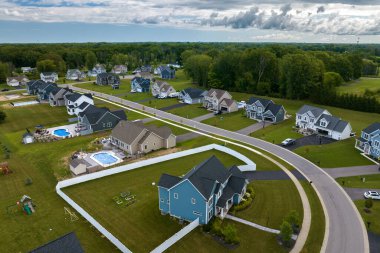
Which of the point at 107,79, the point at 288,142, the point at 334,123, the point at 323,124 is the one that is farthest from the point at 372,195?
the point at 107,79

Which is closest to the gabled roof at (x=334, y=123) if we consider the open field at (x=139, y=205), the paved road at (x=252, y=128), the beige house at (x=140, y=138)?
the paved road at (x=252, y=128)

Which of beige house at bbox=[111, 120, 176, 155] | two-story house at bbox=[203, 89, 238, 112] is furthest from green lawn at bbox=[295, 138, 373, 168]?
two-story house at bbox=[203, 89, 238, 112]

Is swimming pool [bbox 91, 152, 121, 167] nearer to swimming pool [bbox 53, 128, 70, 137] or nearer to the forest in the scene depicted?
swimming pool [bbox 53, 128, 70, 137]

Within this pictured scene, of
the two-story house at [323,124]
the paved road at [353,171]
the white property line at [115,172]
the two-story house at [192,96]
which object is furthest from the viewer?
the two-story house at [192,96]

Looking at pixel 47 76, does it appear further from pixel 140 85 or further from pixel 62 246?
pixel 62 246

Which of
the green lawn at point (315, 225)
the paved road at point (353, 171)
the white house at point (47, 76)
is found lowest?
the green lawn at point (315, 225)

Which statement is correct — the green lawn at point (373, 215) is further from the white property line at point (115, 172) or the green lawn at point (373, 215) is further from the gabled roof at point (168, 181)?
the gabled roof at point (168, 181)
